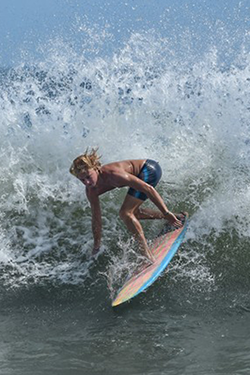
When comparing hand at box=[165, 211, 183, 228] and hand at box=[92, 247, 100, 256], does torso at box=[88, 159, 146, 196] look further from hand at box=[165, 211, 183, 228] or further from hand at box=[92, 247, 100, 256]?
hand at box=[92, 247, 100, 256]

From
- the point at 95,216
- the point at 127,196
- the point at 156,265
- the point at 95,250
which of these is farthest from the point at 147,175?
the point at 95,250

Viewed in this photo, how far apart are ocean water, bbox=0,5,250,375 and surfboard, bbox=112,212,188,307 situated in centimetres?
12

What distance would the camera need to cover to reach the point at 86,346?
423 centimetres

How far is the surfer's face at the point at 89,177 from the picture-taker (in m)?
5.06

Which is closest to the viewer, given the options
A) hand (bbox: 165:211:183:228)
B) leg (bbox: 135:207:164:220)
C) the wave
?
hand (bbox: 165:211:183:228)

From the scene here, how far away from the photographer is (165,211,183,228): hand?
213 inches

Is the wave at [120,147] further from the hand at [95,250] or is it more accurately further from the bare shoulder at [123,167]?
the bare shoulder at [123,167]

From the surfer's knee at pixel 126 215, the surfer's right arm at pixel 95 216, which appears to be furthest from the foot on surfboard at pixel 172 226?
the surfer's right arm at pixel 95 216

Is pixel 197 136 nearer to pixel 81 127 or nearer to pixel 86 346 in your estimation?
pixel 81 127

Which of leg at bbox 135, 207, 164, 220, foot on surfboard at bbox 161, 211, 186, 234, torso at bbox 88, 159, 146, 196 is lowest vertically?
foot on surfboard at bbox 161, 211, 186, 234

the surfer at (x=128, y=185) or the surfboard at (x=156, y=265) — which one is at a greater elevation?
the surfer at (x=128, y=185)

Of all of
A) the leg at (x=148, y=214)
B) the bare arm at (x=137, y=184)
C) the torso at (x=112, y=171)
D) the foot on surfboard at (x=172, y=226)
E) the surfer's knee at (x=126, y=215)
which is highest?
the torso at (x=112, y=171)

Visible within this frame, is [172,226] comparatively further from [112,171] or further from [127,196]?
[112,171]

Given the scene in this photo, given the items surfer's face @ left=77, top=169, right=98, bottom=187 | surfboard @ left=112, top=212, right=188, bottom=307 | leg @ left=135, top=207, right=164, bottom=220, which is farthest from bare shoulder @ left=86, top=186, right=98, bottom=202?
surfboard @ left=112, top=212, right=188, bottom=307
